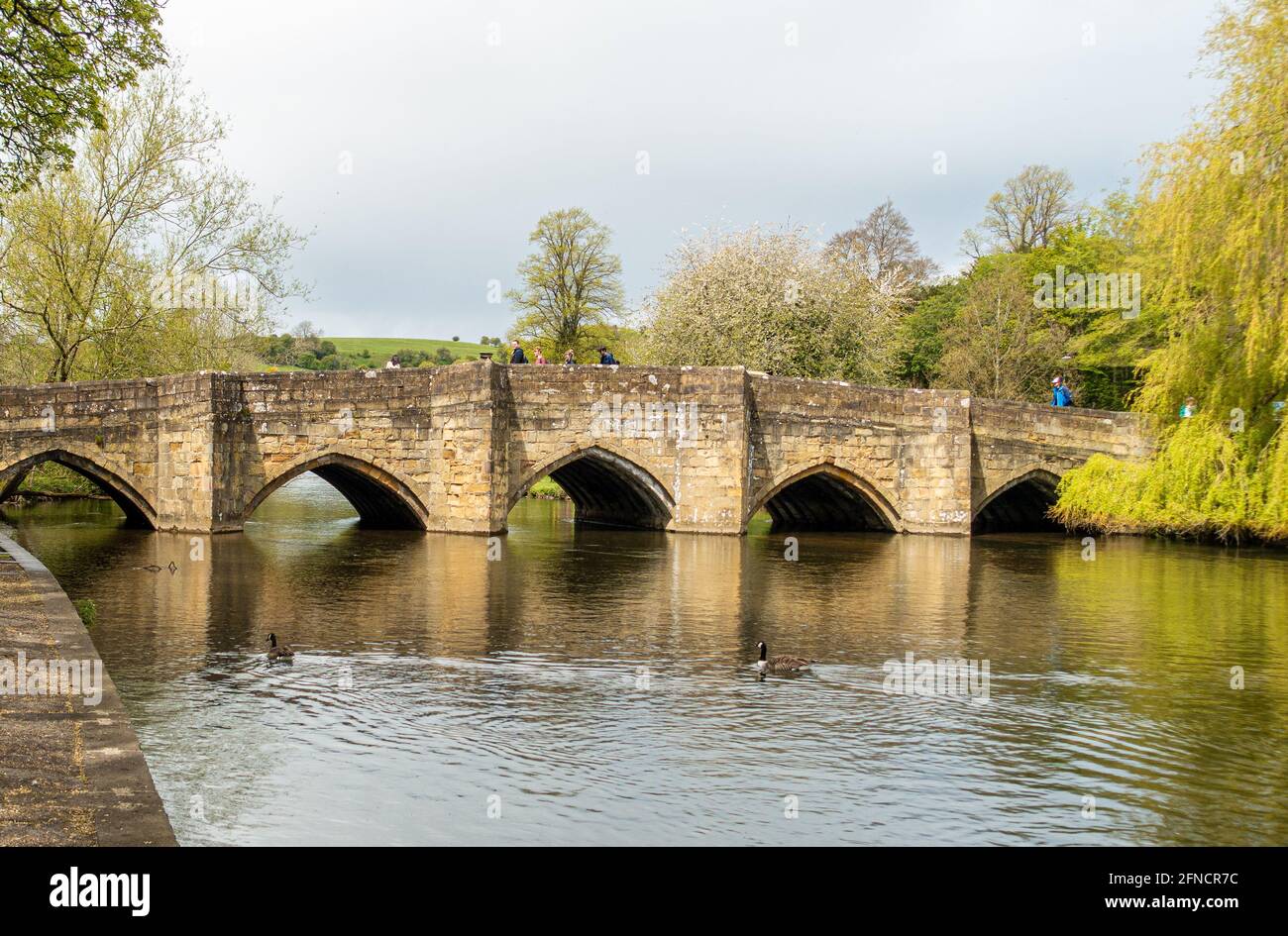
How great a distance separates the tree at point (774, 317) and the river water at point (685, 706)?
18454 millimetres

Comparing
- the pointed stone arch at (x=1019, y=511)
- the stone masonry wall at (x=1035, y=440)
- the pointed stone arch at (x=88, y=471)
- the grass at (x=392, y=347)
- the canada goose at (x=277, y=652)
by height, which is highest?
the grass at (x=392, y=347)

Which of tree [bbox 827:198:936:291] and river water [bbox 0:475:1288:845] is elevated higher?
tree [bbox 827:198:936:291]

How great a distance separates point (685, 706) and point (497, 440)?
1514 cm

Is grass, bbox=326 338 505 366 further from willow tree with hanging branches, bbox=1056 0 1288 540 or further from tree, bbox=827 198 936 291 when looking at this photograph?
willow tree with hanging branches, bbox=1056 0 1288 540

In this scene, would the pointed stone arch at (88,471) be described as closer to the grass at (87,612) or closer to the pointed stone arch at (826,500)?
the grass at (87,612)

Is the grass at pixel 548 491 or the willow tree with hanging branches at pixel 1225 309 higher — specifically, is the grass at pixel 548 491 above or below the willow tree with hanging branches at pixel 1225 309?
below

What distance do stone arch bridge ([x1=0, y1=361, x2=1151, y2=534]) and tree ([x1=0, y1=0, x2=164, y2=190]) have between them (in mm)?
9000

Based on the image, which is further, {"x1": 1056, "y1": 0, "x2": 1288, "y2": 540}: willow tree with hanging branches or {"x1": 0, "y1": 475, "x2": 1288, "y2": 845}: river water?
{"x1": 1056, "y1": 0, "x2": 1288, "y2": 540}: willow tree with hanging branches

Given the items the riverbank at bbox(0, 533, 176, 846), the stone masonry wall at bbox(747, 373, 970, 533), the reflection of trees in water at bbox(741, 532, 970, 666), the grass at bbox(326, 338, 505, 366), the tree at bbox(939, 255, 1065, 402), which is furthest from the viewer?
the grass at bbox(326, 338, 505, 366)

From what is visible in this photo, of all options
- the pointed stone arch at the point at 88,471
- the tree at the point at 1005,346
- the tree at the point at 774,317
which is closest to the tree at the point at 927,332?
the tree at the point at 1005,346

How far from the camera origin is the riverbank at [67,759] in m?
4.72

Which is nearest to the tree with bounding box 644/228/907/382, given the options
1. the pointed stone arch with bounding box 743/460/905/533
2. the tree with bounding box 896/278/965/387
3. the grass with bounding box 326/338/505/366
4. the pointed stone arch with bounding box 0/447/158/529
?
the pointed stone arch with bounding box 743/460/905/533

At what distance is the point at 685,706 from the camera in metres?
8.96

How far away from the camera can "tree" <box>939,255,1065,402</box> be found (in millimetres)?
42031
